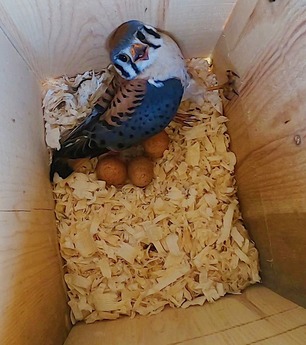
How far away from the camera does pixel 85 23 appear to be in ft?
3.85

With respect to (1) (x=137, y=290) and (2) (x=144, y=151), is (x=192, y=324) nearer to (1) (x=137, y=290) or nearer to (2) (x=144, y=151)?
(1) (x=137, y=290)

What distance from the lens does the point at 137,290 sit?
1.27m

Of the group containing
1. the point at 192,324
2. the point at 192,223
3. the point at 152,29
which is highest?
the point at 152,29

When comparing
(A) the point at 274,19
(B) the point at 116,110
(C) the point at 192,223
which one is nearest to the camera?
(A) the point at 274,19

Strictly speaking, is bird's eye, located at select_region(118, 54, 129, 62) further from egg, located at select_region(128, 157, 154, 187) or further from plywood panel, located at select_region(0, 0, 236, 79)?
egg, located at select_region(128, 157, 154, 187)

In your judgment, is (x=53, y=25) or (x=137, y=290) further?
(x=137, y=290)

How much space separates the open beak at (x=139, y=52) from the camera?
3.82ft

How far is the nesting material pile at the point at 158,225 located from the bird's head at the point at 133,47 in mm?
196

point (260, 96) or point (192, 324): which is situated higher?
point (260, 96)

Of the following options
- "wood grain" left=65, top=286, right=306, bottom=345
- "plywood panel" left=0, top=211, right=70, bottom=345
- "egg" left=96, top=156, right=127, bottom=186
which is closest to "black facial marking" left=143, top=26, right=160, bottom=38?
"egg" left=96, top=156, right=127, bottom=186

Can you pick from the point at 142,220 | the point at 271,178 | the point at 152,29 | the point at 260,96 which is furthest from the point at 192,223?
the point at 152,29

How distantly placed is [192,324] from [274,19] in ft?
2.16

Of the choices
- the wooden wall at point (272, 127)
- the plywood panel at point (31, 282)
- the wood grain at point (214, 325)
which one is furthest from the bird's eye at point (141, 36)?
the wood grain at point (214, 325)

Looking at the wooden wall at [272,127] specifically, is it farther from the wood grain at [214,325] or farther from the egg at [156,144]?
the egg at [156,144]
